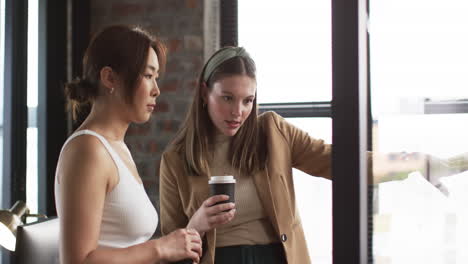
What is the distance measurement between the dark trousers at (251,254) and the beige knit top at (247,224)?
0.02 m

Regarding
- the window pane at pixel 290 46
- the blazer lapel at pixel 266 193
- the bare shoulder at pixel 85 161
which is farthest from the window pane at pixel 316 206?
the bare shoulder at pixel 85 161

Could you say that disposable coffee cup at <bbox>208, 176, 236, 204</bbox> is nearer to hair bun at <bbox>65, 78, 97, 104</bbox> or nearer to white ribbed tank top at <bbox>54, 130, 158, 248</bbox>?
white ribbed tank top at <bbox>54, 130, 158, 248</bbox>

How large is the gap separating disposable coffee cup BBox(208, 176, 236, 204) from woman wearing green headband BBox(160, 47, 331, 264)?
0.28 meters

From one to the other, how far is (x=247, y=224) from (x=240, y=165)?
0.19 metres

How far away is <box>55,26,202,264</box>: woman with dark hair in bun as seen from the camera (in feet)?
3.30

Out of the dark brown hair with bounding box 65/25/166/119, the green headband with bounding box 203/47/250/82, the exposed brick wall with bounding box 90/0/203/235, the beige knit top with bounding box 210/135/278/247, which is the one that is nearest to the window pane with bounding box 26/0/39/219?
the exposed brick wall with bounding box 90/0/203/235

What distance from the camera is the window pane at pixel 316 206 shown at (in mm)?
2393

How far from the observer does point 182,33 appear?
2525mm

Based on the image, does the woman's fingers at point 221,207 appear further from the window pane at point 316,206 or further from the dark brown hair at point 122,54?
the window pane at point 316,206

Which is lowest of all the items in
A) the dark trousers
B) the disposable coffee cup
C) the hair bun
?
the dark trousers

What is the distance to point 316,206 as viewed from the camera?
7.93ft

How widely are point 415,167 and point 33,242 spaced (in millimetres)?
1311

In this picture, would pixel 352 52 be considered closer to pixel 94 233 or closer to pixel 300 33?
pixel 94 233

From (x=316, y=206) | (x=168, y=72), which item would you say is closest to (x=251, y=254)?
(x=316, y=206)
